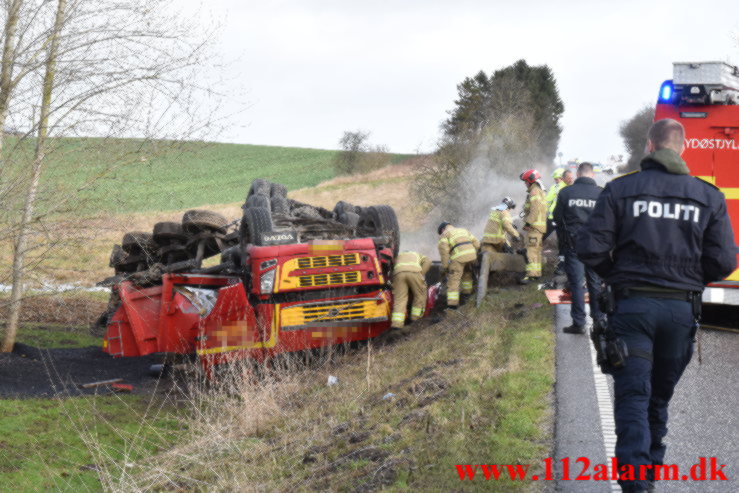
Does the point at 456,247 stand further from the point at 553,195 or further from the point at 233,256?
the point at 553,195

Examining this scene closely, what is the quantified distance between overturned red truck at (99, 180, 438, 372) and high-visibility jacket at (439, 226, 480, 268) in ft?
2.37

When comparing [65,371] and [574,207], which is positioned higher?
[574,207]

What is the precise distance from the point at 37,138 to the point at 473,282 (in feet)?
19.6

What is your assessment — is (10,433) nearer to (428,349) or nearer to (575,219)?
(428,349)

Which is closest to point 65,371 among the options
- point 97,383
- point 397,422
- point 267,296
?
point 97,383

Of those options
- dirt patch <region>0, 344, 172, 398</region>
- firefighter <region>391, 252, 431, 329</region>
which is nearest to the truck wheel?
firefighter <region>391, 252, 431, 329</region>

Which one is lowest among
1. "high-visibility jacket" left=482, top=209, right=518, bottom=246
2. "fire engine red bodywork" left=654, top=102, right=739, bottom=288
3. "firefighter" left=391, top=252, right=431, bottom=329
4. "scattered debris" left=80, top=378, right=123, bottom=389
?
"scattered debris" left=80, top=378, right=123, bottom=389

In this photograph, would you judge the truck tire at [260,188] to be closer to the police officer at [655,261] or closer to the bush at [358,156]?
the police officer at [655,261]

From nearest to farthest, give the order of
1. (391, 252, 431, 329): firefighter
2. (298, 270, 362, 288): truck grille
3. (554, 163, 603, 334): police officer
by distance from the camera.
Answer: (554, 163, 603, 334): police officer
(298, 270, 362, 288): truck grille
(391, 252, 431, 329): firefighter

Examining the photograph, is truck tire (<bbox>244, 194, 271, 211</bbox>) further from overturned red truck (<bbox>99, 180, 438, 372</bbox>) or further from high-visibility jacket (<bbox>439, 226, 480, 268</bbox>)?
high-visibility jacket (<bbox>439, 226, 480, 268</bbox>)

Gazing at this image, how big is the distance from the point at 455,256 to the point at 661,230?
723 centimetres

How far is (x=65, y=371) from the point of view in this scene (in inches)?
461

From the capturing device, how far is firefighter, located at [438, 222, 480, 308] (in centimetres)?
1144

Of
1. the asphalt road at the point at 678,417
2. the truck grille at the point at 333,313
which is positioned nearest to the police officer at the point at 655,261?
the asphalt road at the point at 678,417
